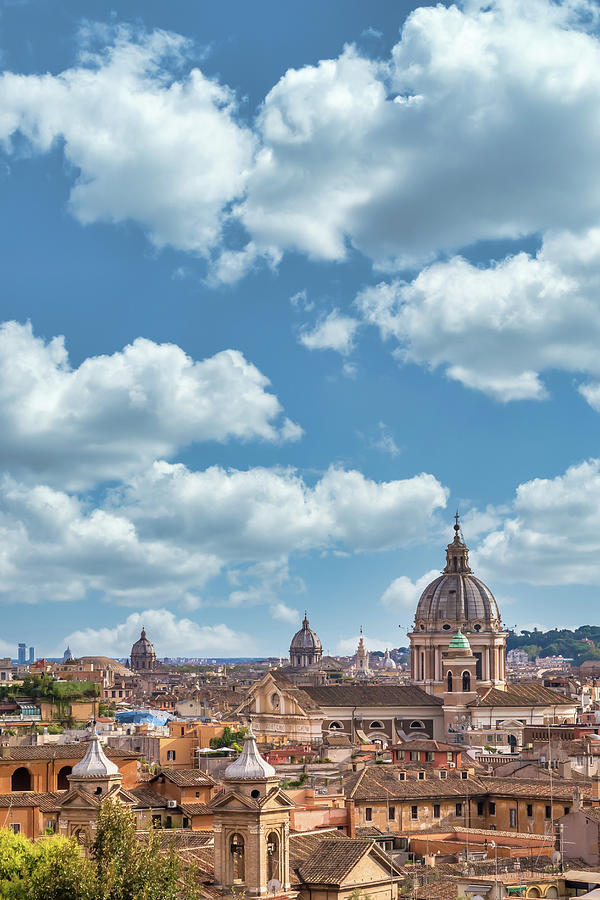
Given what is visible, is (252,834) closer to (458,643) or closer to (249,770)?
(249,770)

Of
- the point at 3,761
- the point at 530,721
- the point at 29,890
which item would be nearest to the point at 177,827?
the point at 3,761

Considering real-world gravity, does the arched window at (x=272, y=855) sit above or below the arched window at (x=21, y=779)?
below

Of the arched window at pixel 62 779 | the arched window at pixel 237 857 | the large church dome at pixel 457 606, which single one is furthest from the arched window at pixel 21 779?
the large church dome at pixel 457 606

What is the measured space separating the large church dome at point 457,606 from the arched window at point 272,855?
78844 mm

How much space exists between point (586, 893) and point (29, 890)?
1335cm

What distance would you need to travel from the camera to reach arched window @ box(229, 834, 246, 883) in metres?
30.3

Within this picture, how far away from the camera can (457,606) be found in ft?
359

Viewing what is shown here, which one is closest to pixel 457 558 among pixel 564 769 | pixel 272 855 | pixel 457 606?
pixel 457 606

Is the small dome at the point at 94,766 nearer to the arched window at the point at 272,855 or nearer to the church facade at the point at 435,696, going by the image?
the arched window at the point at 272,855

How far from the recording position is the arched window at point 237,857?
30281mm

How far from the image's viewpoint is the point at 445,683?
102 meters

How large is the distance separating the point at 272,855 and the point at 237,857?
2.29 feet

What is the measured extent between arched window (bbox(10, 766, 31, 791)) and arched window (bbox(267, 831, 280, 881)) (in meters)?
17.9

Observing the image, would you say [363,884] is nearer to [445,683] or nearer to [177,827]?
[177,827]
